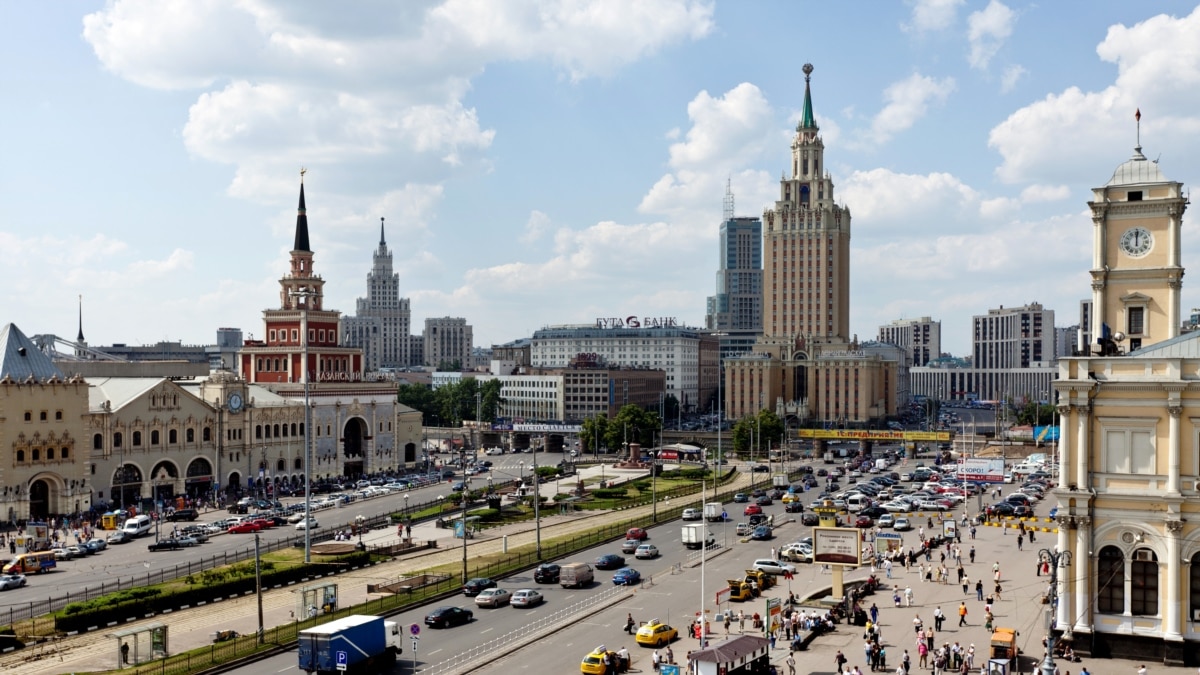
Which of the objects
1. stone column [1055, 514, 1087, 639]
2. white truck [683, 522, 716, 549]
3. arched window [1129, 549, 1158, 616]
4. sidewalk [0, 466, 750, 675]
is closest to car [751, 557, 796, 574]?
white truck [683, 522, 716, 549]

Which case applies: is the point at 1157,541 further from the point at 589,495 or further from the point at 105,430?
the point at 105,430

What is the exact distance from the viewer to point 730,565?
71312mm

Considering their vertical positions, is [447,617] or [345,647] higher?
[345,647]

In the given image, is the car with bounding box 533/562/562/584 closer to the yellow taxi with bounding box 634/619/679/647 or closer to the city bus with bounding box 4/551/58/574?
the yellow taxi with bounding box 634/619/679/647

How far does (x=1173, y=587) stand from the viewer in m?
43.4

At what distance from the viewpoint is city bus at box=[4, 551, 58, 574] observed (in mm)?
66312

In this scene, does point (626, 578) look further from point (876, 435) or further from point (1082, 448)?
point (876, 435)

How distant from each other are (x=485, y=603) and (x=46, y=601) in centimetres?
2203

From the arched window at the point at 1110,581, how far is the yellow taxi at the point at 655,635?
1790cm

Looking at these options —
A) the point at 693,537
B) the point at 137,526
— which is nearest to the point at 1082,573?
the point at 693,537

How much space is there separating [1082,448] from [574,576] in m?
29.0

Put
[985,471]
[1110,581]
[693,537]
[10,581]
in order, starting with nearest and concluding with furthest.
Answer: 1. [1110,581]
2. [10,581]
3. [693,537]
4. [985,471]

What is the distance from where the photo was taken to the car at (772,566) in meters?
66.6

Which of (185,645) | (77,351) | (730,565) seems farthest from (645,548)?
(77,351)
